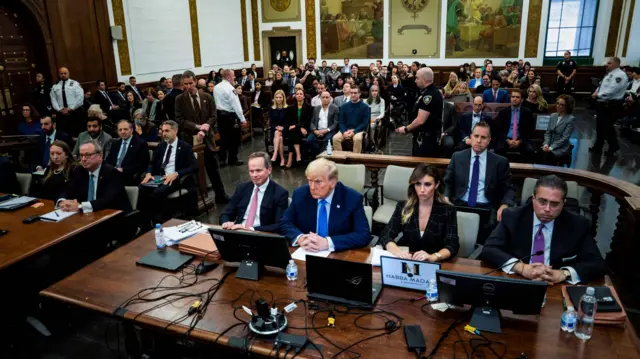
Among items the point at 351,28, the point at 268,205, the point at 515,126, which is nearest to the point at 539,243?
the point at 268,205

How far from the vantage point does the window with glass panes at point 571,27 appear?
1449 centimetres

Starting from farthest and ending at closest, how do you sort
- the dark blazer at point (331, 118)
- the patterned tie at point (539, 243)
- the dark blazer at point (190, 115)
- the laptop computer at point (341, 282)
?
the dark blazer at point (331, 118)
the dark blazer at point (190, 115)
the patterned tie at point (539, 243)
the laptop computer at point (341, 282)

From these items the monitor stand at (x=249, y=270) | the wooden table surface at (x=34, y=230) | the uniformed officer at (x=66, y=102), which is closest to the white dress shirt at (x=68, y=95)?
the uniformed officer at (x=66, y=102)

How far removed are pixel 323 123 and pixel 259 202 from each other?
176 inches

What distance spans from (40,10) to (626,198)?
34.8ft

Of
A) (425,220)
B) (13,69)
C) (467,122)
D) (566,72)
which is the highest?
(13,69)

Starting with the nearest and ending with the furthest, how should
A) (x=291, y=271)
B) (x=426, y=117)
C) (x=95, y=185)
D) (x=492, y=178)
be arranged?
(x=291, y=271)
(x=492, y=178)
(x=95, y=185)
(x=426, y=117)

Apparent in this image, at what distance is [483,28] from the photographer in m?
15.2

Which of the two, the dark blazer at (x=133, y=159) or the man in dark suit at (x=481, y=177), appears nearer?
the man in dark suit at (x=481, y=177)

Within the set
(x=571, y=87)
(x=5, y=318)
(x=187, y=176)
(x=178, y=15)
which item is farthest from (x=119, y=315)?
(x=571, y=87)

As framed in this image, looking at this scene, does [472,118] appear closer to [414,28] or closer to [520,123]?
[520,123]

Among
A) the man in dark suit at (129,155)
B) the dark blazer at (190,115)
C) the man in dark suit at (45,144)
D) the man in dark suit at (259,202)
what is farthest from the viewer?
the dark blazer at (190,115)

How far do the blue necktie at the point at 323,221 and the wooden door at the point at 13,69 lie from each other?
8640 millimetres

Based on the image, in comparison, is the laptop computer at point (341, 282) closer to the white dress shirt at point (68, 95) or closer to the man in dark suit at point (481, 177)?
the man in dark suit at point (481, 177)
